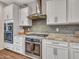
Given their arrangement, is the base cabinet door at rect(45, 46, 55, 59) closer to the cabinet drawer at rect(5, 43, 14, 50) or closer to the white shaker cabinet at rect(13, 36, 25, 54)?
the white shaker cabinet at rect(13, 36, 25, 54)

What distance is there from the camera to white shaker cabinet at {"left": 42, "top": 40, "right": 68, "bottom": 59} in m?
2.69

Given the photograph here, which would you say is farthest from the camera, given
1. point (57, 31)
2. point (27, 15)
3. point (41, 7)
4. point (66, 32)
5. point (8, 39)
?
point (8, 39)

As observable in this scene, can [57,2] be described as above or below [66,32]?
above

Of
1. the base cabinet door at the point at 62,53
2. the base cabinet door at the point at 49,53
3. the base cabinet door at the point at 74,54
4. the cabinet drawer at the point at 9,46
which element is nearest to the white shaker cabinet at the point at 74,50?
the base cabinet door at the point at 74,54

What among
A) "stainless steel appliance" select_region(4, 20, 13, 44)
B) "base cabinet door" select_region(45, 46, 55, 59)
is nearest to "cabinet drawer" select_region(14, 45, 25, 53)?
"stainless steel appliance" select_region(4, 20, 13, 44)

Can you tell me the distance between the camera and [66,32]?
3545 millimetres

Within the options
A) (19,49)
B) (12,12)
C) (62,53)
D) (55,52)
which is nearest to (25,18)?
(12,12)

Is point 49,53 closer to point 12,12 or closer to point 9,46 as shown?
point 9,46

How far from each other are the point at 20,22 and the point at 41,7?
1566mm

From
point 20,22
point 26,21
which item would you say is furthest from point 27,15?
point 20,22

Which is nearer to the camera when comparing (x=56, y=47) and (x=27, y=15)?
(x=56, y=47)

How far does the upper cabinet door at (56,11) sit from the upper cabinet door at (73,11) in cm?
20

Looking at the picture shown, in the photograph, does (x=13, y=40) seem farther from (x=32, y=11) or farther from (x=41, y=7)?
(x=41, y=7)

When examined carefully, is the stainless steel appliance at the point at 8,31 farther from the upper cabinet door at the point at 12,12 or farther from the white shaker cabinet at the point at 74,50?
the white shaker cabinet at the point at 74,50
